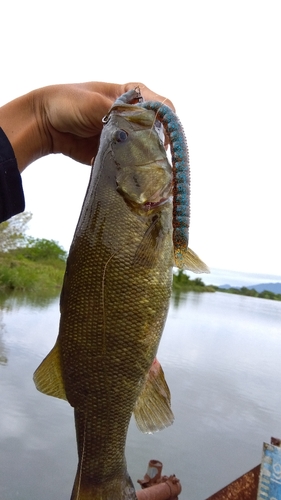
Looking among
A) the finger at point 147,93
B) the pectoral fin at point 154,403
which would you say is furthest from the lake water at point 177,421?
the finger at point 147,93

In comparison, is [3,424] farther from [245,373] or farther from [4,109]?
[245,373]

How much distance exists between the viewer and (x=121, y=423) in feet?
5.49

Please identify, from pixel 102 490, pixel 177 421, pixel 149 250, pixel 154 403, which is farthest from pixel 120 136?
pixel 177 421

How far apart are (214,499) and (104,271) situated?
9.91 ft

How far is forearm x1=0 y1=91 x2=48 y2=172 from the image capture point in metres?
2.15

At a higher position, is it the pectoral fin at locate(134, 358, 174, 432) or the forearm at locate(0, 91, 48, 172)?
the forearm at locate(0, 91, 48, 172)

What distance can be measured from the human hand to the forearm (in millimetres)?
29

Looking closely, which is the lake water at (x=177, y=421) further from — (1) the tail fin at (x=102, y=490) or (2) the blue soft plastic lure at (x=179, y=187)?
(2) the blue soft plastic lure at (x=179, y=187)

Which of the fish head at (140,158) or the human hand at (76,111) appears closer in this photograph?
the fish head at (140,158)

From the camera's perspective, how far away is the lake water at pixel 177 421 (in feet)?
20.4

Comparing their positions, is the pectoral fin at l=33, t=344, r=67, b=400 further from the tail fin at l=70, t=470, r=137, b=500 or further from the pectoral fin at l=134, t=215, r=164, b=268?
the pectoral fin at l=134, t=215, r=164, b=268

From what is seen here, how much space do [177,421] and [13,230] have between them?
20.3 metres

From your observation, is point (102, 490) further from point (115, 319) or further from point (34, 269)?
point (34, 269)

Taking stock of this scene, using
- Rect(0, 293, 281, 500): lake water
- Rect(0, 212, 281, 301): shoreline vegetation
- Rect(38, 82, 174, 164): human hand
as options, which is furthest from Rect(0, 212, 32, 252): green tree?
Rect(38, 82, 174, 164): human hand
